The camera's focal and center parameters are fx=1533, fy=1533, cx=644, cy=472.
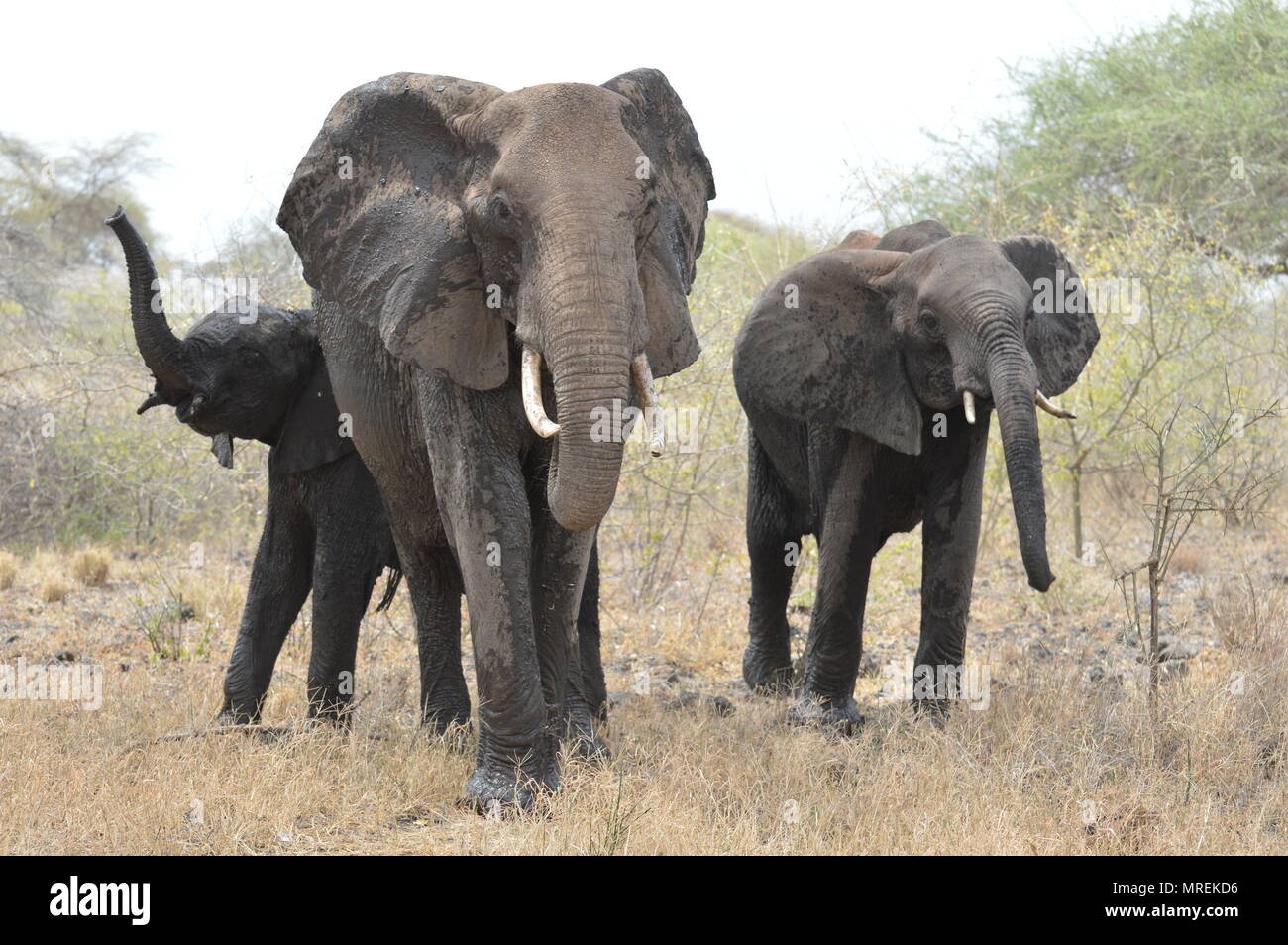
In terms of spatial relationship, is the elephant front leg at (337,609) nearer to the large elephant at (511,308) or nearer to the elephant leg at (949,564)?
the large elephant at (511,308)

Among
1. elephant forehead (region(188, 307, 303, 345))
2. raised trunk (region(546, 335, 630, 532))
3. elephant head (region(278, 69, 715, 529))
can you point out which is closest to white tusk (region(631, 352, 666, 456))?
elephant head (region(278, 69, 715, 529))

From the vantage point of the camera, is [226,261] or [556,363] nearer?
[556,363]

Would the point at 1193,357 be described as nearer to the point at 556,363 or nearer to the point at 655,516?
the point at 655,516

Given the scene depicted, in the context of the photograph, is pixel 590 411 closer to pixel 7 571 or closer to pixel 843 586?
pixel 843 586

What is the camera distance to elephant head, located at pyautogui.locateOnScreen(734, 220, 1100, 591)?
21.1 feet

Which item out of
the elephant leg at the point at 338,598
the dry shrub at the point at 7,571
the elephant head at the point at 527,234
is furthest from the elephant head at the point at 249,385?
the dry shrub at the point at 7,571

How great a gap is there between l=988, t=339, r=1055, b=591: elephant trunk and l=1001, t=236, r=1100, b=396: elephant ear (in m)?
0.90

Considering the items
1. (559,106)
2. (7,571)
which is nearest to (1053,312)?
(559,106)

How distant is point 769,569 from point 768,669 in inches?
22.4

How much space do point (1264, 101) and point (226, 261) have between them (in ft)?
46.8

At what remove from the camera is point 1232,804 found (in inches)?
222

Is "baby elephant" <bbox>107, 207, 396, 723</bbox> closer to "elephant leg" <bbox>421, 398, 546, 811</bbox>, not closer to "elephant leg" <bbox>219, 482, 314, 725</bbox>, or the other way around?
"elephant leg" <bbox>219, 482, 314, 725</bbox>
